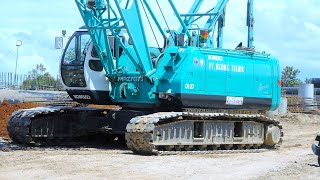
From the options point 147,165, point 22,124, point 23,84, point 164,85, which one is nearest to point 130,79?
point 164,85

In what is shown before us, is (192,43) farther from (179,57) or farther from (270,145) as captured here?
(270,145)

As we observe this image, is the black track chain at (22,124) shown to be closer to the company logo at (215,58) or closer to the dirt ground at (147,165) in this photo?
the dirt ground at (147,165)

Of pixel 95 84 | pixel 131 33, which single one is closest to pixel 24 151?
pixel 95 84

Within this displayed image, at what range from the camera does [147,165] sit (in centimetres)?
1203

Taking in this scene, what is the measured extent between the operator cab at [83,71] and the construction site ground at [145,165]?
1558mm

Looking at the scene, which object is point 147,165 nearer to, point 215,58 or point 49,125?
point 215,58

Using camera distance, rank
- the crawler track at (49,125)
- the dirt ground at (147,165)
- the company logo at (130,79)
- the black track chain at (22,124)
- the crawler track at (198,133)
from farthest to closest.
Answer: the crawler track at (49,125) < the black track chain at (22,124) < the company logo at (130,79) < the crawler track at (198,133) < the dirt ground at (147,165)

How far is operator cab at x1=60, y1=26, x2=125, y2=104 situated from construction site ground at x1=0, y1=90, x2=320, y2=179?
5.11 feet

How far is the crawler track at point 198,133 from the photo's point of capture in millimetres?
13977

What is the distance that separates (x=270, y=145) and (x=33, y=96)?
16782mm

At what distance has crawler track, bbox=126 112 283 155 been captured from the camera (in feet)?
45.9

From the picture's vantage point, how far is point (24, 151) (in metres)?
14.5

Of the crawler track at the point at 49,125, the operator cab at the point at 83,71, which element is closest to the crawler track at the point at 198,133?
the operator cab at the point at 83,71

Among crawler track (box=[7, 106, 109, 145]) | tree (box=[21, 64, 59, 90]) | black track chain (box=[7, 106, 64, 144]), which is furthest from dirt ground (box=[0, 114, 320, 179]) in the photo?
tree (box=[21, 64, 59, 90])
